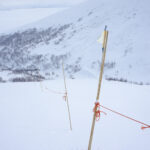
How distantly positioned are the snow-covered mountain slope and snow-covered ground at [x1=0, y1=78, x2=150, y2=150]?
1216 centimetres

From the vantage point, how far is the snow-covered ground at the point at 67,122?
3.23m

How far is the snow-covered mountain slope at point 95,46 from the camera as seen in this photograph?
1922 centimetres

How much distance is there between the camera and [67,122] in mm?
4098

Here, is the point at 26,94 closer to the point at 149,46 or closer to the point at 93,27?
the point at 149,46

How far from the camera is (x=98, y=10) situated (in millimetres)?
39562

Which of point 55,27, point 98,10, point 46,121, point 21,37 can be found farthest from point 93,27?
point 46,121

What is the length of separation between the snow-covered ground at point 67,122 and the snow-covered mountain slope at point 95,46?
39.9 feet

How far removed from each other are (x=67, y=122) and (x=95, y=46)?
23885 millimetres

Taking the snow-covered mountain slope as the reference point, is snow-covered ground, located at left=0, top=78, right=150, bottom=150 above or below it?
below

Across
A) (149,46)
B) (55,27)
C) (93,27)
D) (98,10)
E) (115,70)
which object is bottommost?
(115,70)

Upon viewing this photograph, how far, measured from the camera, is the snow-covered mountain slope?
19219mm

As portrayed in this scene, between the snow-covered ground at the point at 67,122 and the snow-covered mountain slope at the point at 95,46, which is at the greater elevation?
the snow-covered mountain slope at the point at 95,46

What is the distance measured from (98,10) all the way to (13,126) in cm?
4384

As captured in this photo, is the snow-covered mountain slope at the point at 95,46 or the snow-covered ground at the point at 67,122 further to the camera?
the snow-covered mountain slope at the point at 95,46
